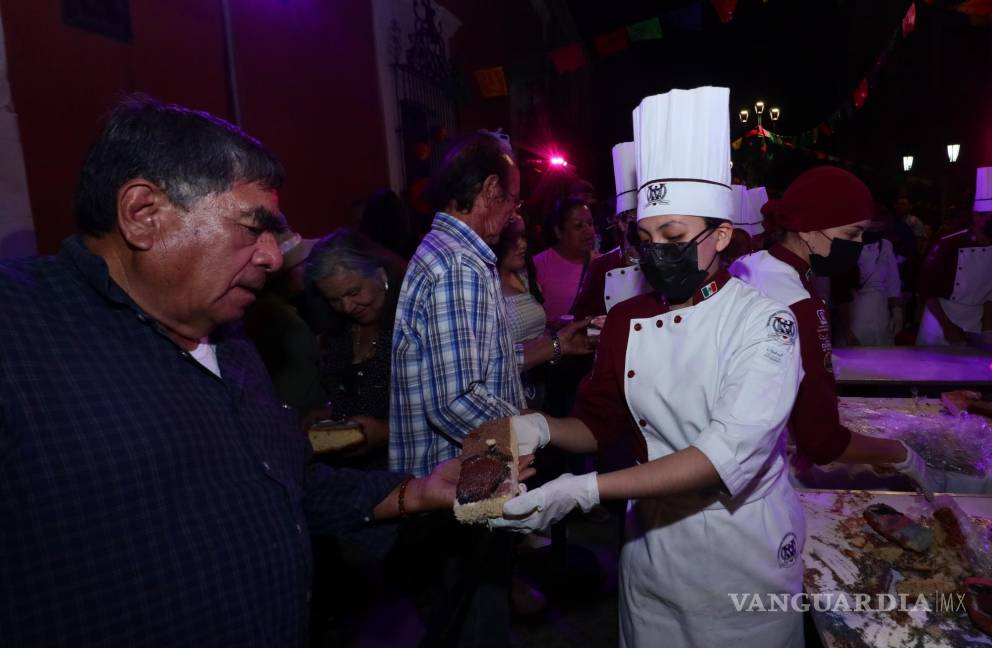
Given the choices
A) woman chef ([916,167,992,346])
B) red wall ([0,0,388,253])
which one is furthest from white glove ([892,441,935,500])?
woman chef ([916,167,992,346])

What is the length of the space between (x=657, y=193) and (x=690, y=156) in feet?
0.52

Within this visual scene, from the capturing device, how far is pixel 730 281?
→ 188 cm

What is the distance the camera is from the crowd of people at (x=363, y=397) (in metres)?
1.18

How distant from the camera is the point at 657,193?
1917 mm

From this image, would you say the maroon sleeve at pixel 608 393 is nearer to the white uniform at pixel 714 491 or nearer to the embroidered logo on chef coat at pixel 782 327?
the white uniform at pixel 714 491

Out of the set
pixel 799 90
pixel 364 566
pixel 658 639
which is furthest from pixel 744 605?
pixel 799 90

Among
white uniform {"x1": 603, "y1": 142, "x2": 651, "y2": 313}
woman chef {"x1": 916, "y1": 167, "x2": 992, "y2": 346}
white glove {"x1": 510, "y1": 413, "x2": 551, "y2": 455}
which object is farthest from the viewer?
woman chef {"x1": 916, "y1": 167, "x2": 992, "y2": 346}

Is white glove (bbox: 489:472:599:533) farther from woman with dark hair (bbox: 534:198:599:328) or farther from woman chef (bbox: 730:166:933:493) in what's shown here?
woman with dark hair (bbox: 534:198:599:328)

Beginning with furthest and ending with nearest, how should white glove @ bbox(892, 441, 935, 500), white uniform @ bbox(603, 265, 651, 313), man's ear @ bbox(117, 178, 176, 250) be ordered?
white uniform @ bbox(603, 265, 651, 313) → white glove @ bbox(892, 441, 935, 500) → man's ear @ bbox(117, 178, 176, 250)

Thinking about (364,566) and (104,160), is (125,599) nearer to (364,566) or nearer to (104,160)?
(104,160)

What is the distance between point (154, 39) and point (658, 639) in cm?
431

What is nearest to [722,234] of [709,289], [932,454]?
[709,289]

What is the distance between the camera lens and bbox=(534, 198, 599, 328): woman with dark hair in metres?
5.45

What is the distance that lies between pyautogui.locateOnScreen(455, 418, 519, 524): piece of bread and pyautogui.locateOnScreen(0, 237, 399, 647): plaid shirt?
450mm
